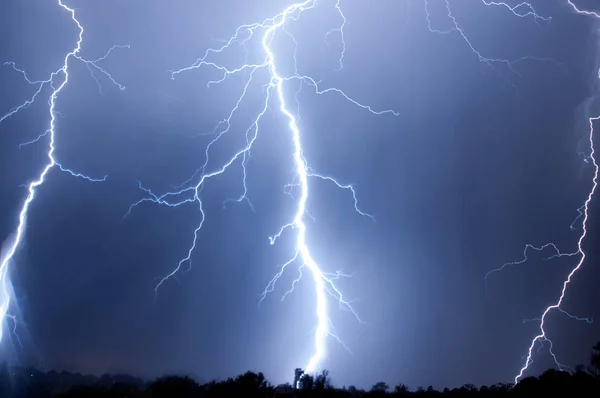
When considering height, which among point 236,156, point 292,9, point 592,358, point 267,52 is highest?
point 292,9

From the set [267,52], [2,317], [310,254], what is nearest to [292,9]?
[267,52]

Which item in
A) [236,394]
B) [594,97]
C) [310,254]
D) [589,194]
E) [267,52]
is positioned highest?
[267,52]

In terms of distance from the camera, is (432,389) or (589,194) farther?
(432,389)

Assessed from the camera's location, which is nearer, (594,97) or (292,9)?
(594,97)

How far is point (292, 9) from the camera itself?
17859 millimetres

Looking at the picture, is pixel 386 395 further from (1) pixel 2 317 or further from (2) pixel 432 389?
(1) pixel 2 317

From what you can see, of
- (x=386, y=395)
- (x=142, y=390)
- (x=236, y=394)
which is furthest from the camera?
(x=142, y=390)

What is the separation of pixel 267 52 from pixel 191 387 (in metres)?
13.1

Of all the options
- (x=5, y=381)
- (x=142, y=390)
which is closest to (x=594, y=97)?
(x=142, y=390)

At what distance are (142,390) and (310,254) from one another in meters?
8.94

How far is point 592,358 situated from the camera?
17703 mm

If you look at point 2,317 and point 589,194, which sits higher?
point 589,194

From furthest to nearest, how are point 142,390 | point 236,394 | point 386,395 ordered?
point 142,390 < point 386,395 < point 236,394

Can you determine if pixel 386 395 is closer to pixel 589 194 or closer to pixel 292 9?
pixel 589 194
